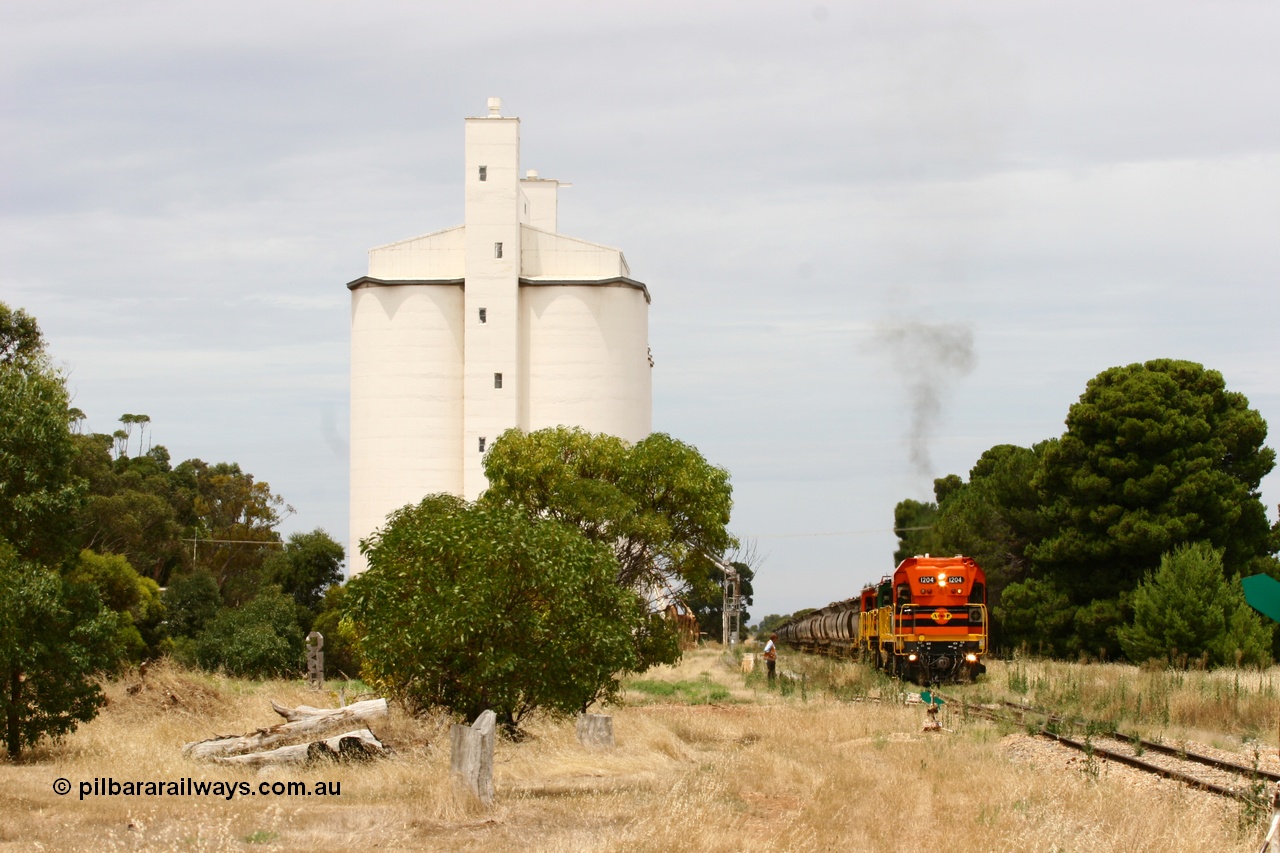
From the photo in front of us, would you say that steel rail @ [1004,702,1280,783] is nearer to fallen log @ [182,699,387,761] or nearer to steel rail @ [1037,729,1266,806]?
steel rail @ [1037,729,1266,806]

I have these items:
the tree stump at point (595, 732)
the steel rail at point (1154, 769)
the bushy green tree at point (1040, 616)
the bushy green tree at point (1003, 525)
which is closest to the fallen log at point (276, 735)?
the tree stump at point (595, 732)

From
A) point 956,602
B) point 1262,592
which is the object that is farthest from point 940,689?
point 1262,592

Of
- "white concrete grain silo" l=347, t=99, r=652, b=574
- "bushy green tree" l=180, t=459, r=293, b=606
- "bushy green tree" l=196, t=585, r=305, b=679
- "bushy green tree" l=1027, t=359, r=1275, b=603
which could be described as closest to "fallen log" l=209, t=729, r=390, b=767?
"bushy green tree" l=196, t=585, r=305, b=679

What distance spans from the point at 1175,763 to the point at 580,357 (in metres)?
50.6

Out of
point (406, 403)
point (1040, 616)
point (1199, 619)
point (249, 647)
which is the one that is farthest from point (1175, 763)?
point (406, 403)

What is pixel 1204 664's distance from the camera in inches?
1437

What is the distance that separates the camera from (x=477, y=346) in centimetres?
6681

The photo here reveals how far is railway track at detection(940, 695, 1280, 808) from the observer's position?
15.9 meters

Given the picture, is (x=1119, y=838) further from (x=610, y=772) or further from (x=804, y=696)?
(x=804, y=696)

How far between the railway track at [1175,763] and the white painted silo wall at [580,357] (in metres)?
44.7

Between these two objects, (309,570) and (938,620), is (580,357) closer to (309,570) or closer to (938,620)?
(309,570)

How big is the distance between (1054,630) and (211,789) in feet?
123

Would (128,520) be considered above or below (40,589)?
above

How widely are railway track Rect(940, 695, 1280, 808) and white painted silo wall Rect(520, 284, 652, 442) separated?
44.7 meters
